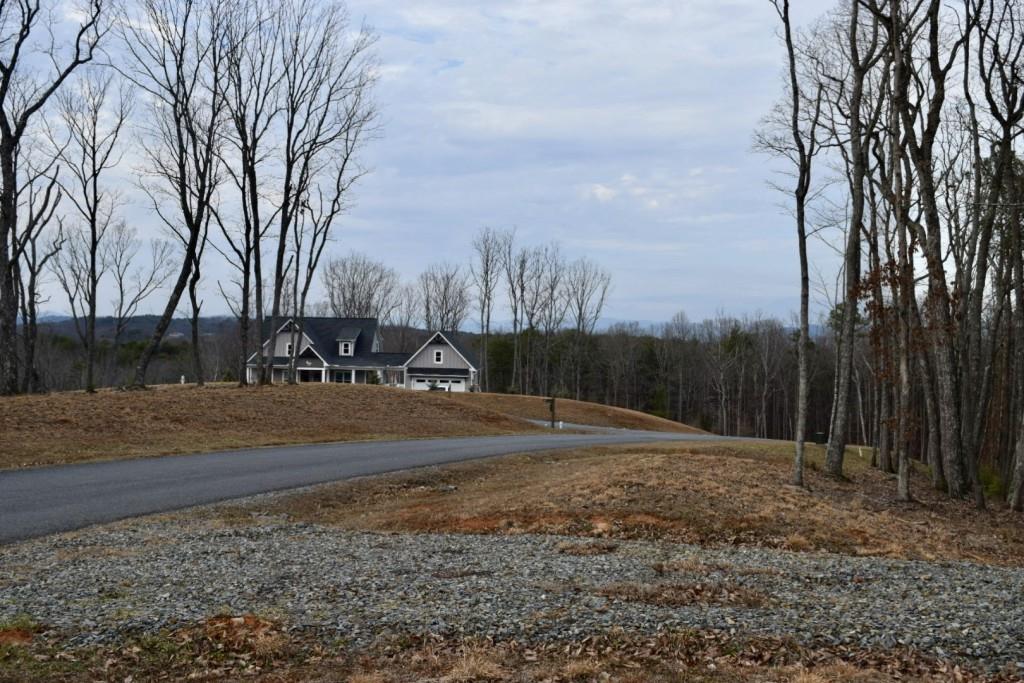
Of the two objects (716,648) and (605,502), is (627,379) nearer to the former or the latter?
(605,502)

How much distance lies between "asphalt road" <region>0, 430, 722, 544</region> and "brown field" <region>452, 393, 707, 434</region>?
86.1 feet

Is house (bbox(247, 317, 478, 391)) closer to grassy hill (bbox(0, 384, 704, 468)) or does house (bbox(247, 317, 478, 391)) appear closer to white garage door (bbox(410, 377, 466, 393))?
white garage door (bbox(410, 377, 466, 393))

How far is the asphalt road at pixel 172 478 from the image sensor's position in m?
12.8

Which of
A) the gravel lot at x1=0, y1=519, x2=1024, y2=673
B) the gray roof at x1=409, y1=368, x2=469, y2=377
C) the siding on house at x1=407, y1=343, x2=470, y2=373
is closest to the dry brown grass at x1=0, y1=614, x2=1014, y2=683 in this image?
the gravel lot at x1=0, y1=519, x2=1024, y2=673

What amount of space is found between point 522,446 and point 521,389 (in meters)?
49.7

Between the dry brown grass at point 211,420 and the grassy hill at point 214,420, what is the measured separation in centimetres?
2

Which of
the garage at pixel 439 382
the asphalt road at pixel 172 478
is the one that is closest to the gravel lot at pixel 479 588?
the asphalt road at pixel 172 478

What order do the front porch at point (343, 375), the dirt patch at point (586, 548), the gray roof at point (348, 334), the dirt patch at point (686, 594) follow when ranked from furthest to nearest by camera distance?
the gray roof at point (348, 334) < the front porch at point (343, 375) < the dirt patch at point (586, 548) < the dirt patch at point (686, 594)

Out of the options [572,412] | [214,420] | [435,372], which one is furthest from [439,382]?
[214,420]

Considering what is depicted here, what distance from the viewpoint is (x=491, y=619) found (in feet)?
23.6

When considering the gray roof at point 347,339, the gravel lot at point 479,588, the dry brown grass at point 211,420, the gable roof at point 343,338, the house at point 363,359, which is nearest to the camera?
the gravel lot at point 479,588

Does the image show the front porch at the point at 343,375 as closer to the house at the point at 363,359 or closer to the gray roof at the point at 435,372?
the house at the point at 363,359

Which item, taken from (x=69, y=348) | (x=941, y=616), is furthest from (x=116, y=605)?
(x=69, y=348)

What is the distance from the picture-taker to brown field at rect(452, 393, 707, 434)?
51.2 m
